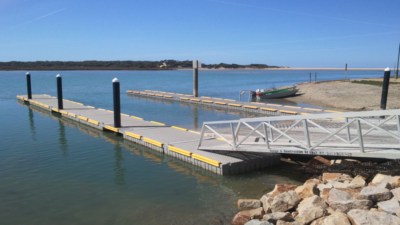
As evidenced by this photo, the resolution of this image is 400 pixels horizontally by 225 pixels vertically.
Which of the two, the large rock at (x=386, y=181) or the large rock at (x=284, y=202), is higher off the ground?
the large rock at (x=386, y=181)

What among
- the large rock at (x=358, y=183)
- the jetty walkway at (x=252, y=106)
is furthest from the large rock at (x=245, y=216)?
the jetty walkway at (x=252, y=106)

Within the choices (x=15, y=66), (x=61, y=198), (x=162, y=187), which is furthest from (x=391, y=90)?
(x=15, y=66)

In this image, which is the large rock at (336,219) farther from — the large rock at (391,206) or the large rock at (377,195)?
the large rock at (377,195)

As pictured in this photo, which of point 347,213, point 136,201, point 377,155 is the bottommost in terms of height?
point 136,201

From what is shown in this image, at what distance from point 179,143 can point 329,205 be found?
7918 millimetres

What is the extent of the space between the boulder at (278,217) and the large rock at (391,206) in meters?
1.75

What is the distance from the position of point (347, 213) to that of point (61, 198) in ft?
24.4

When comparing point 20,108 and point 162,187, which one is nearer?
point 162,187

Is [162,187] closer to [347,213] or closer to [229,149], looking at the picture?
[229,149]

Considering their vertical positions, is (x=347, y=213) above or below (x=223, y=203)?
above

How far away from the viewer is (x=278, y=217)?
8.09 m

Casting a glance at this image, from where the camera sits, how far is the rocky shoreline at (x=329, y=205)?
284 inches

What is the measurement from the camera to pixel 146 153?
15734mm

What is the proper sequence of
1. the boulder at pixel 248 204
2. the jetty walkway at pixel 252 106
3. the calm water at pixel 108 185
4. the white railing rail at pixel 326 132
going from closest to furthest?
the white railing rail at pixel 326 132 < the boulder at pixel 248 204 < the calm water at pixel 108 185 < the jetty walkway at pixel 252 106
